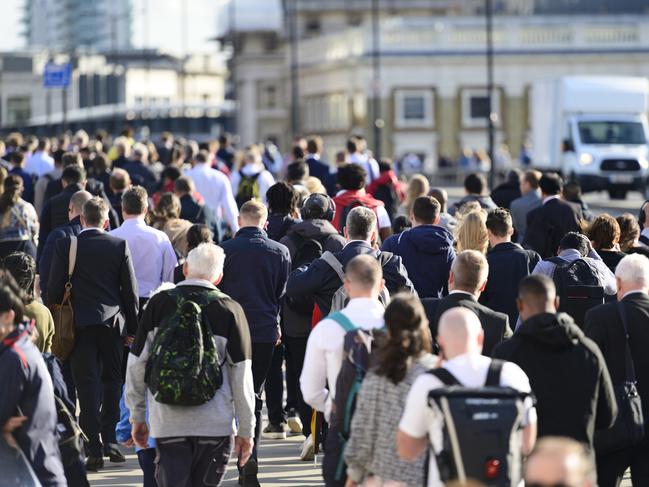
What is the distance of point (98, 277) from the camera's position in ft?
39.5

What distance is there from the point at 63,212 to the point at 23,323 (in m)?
7.73

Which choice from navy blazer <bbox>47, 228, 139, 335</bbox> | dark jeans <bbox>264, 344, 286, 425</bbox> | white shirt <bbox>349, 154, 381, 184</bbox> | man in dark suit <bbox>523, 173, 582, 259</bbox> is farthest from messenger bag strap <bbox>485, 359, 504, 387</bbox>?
white shirt <bbox>349, 154, 381, 184</bbox>

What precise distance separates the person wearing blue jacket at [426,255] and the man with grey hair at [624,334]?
2.78m

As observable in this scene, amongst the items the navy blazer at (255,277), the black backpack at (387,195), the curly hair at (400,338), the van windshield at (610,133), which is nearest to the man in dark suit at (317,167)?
the black backpack at (387,195)

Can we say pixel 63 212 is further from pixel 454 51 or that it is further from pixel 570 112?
pixel 454 51

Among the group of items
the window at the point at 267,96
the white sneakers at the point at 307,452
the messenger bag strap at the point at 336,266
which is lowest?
the white sneakers at the point at 307,452

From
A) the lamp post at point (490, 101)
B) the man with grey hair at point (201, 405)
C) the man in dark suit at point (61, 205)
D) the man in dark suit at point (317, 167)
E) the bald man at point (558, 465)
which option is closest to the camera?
the bald man at point (558, 465)

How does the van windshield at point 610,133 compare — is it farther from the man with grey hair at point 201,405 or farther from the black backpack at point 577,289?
the man with grey hair at point 201,405

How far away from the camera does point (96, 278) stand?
475 inches

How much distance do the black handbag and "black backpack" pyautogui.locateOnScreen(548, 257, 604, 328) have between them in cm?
192

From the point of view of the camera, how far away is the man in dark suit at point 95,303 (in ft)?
39.4

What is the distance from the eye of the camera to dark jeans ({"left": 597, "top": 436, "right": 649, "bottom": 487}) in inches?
377

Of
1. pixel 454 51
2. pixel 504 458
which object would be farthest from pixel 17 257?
pixel 454 51

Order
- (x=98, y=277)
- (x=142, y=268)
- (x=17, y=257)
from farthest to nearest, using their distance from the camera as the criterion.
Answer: (x=142, y=268) < (x=98, y=277) < (x=17, y=257)
